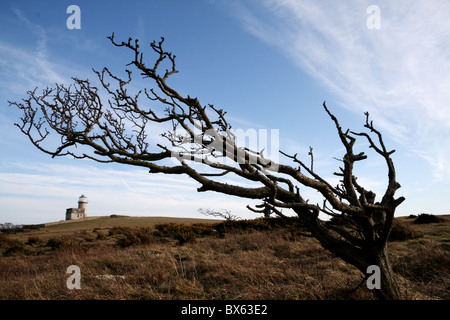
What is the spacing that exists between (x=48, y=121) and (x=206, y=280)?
185 inches

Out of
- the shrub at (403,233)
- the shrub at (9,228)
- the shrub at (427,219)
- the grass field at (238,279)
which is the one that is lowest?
the shrub at (9,228)

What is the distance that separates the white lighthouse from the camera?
4772 cm

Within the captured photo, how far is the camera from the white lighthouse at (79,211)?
4772cm

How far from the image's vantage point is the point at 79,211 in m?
48.6

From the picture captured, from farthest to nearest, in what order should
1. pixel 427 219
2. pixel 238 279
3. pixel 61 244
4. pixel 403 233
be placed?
pixel 427 219
pixel 61 244
pixel 403 233
pixel 238 279

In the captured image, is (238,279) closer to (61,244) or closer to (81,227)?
(61,244)

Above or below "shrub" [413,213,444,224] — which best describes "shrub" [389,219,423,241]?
below

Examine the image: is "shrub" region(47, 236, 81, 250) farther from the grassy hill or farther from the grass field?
the grassy hill

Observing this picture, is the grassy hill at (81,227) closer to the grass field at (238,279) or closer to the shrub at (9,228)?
the shrub at (9,228)

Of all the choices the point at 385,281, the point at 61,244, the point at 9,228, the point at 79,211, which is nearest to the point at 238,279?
the point at 385,281

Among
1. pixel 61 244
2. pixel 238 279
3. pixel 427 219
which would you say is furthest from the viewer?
pixel 427 219

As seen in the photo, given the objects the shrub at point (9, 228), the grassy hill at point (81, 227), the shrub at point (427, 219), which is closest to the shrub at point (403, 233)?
the shrub at point (427, 219)

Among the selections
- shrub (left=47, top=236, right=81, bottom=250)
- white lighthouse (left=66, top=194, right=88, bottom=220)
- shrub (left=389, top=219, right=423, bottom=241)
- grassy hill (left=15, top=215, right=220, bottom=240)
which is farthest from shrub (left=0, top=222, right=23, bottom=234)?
shrub (left=389, top=219, right=423, bottom=241)
